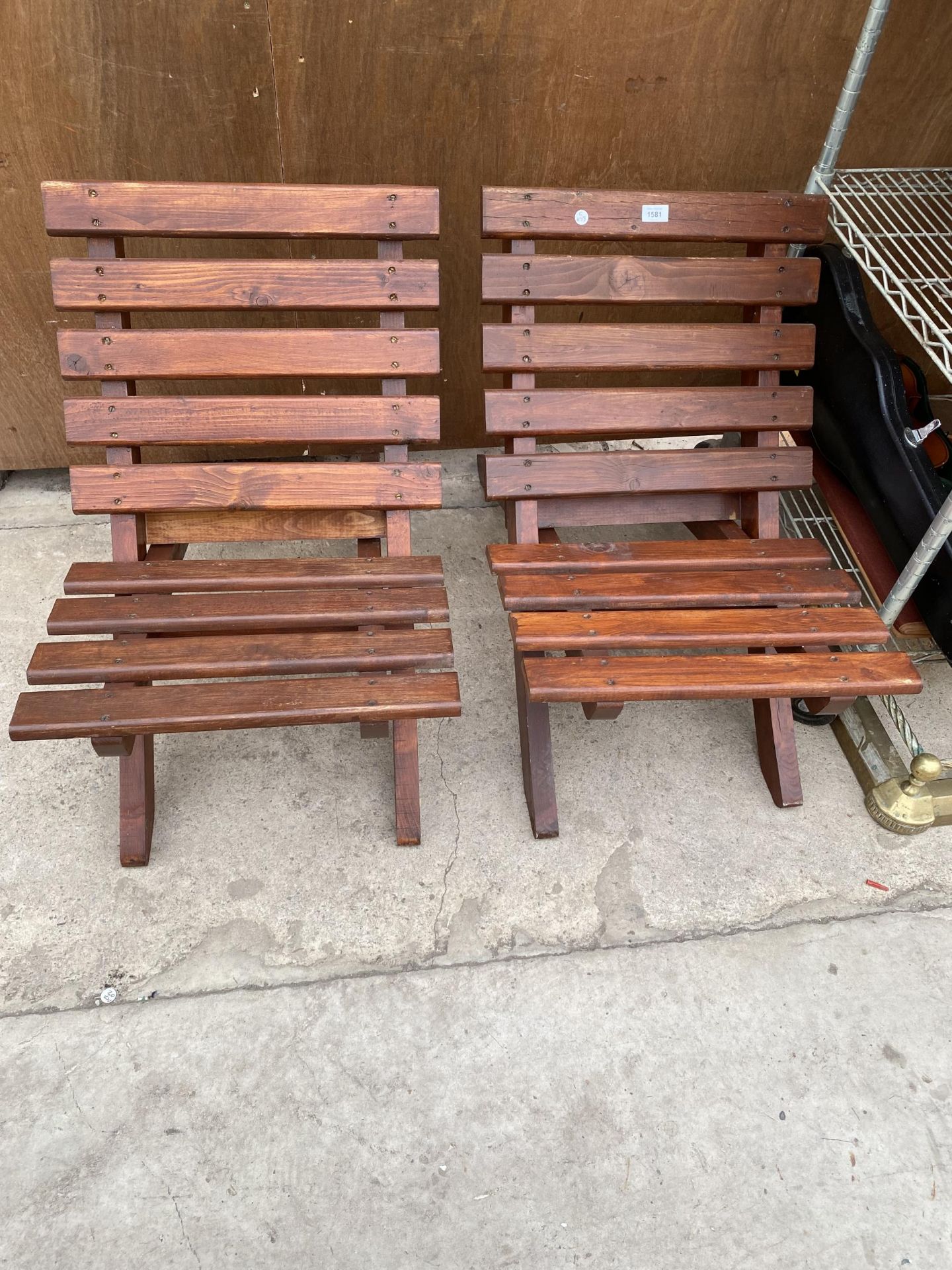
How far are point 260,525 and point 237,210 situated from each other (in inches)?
30.3

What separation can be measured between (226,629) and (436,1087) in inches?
41.7

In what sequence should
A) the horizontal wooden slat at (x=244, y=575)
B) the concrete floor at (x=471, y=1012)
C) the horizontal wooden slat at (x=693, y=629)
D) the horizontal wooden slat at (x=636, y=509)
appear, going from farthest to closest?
the horizontal wooden slat at (x=636, y=509), the horizontal wooden slat at (x=244, y=575), the horizontal wooden slat at (x=693, y=629), the concrete floor at (x=471, y=1012)

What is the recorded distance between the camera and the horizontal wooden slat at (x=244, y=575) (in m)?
2.01

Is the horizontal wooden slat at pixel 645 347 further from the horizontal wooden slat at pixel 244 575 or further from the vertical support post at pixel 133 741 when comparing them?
the vertical support post at pixel 133 741

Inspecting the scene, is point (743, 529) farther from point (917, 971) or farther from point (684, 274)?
point (917, 971)

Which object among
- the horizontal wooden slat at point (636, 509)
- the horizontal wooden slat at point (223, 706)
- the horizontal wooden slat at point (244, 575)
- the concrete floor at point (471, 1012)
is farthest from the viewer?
the horizontal wooden slat at point (636, 509)

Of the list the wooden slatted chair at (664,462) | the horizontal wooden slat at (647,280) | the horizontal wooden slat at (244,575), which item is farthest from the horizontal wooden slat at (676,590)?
the horizontal wooden slat at (647,280)

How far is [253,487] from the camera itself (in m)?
2.20

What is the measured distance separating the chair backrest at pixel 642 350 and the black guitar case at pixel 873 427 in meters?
0.13

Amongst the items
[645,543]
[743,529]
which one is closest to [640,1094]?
[645,543]

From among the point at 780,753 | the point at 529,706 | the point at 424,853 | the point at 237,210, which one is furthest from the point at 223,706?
the point at 780,753

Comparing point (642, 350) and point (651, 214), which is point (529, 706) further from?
point (651, 214)

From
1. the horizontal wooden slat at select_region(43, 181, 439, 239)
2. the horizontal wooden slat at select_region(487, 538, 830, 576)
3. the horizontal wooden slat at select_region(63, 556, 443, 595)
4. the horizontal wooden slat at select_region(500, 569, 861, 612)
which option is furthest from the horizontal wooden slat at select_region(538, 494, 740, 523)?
the horizontal wooden slat at select_region(43, 181, 439, 239)

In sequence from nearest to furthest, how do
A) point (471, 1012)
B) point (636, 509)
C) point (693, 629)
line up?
point (471, 1012), point (693, 629), point (636, 509)
